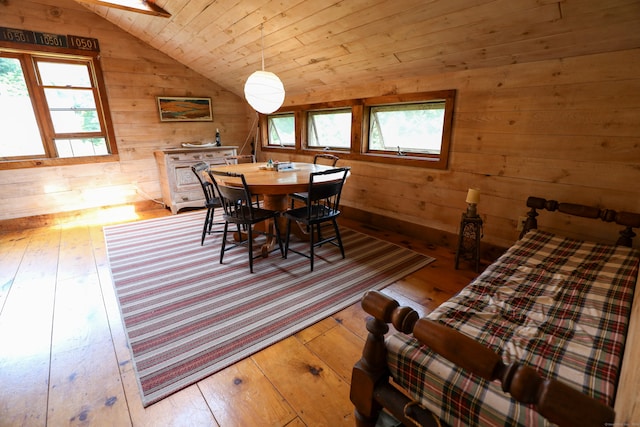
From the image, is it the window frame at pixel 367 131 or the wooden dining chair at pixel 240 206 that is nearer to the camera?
the wooden dining chair at pixel 240 206

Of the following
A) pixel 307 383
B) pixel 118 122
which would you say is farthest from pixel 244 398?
pixel 118 122

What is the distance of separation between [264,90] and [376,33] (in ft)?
3.40

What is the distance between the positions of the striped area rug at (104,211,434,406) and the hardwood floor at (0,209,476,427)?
3.2 inches

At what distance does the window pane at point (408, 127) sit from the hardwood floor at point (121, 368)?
1399mm

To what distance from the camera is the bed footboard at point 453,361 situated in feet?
1.68

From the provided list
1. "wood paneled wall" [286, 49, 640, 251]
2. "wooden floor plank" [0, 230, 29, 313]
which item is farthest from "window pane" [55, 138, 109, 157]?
"wood paneled wall" [286, 49, 640, 251]

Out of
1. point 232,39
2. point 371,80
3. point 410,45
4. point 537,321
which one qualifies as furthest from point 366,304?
point 232,39

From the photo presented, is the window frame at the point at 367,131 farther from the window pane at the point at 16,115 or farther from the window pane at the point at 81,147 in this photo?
the window pane at the point at 16,115

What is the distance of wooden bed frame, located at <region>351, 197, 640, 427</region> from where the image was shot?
0.51 meters

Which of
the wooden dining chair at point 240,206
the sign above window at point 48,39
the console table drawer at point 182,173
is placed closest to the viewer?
the wooden dining chair at point 240,206

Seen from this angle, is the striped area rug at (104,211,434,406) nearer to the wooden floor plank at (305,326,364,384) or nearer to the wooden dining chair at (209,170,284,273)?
the wooden floor plank at (305,326,364,384)

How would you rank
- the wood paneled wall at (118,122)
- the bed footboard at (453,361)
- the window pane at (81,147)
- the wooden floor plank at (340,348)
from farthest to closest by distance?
the window pane at (81,147) → the wood paneled wall at (118,122) → the wooden floor plank at (340,348) → the bed footboard at (453,361)

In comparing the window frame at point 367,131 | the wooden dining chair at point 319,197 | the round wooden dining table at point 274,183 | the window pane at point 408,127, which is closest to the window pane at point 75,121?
the round wooden dining table at point 274,183

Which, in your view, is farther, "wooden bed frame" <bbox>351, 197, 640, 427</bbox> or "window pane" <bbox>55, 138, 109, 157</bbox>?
"window pane" <bbox>55, 138, 109, 157</bbox>
